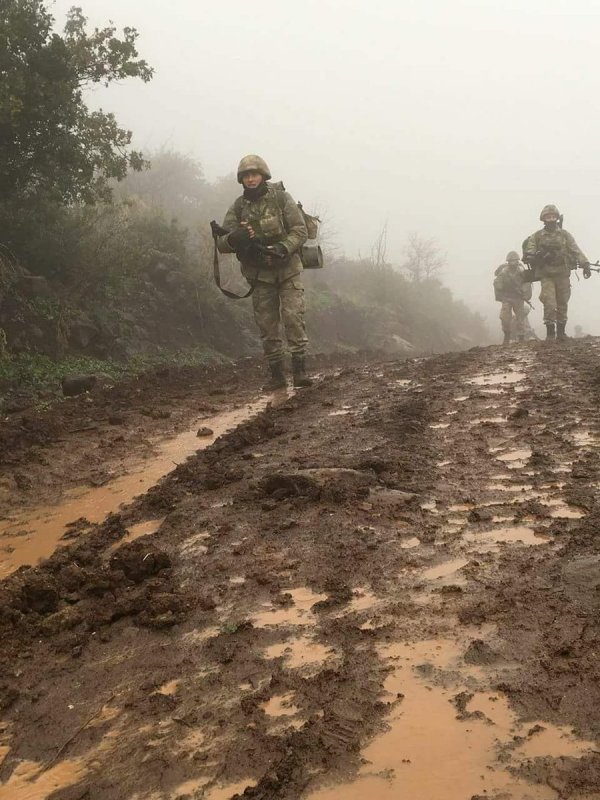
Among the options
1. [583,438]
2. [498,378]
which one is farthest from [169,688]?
[498,378]

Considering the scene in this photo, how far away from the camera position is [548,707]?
1.85 meters

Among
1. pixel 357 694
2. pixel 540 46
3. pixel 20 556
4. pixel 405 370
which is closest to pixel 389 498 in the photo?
pixel 357 694

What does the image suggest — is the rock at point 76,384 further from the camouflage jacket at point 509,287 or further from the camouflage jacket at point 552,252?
the camouflage jacket at point 509,287

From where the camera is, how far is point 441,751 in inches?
68.9

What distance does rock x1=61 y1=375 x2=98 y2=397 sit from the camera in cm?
757

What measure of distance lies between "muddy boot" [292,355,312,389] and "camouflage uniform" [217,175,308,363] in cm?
7

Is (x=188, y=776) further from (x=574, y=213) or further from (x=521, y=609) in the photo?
(x=574, y=213)

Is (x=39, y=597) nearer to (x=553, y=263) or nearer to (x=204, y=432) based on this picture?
(x=204, y=432)

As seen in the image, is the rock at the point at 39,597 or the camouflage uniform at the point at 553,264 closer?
the rock at the point at 39,597

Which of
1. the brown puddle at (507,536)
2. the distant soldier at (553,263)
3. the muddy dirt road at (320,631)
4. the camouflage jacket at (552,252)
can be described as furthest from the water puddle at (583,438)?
the camouflage jacket at (552,252)

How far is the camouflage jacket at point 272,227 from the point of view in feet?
25.0

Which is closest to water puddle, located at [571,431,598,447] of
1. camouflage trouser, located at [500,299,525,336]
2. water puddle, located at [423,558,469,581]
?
water puddle, located at [423,558,469,581]

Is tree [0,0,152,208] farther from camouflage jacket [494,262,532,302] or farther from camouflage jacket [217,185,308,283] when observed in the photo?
camouflage jacket [494,262,532,302]

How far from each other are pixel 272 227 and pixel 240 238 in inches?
14.5
